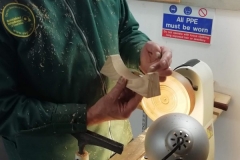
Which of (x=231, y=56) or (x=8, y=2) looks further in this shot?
(x=231, y=56)

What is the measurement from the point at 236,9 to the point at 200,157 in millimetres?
794

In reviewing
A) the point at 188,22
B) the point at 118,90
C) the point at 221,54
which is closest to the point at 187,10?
the point at 188,22

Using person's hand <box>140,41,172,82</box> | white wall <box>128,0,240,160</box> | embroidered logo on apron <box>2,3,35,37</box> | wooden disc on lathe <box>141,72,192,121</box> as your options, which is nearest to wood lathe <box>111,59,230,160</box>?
wooden disc on lathe <box>141,72,192,121</box>

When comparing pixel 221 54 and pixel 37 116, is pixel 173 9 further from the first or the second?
pixel 37 116

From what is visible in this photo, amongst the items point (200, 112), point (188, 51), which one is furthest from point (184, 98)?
point (188, 51)

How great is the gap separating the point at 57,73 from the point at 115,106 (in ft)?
0.52

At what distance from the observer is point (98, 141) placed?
673 millimetres

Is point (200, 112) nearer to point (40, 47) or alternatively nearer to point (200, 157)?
point (200, 157)

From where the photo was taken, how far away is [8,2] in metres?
0.63

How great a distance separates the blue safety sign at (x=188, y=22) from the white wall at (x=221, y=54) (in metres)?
0.03

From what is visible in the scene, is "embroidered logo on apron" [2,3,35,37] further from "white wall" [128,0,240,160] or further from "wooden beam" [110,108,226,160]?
"white wall" [128,0,240,160]

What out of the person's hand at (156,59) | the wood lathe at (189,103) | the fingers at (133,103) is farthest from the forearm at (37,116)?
the wood lathe at (189,103)

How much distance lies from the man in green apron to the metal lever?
2cm

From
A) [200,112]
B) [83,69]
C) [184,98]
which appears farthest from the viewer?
[200,112]
